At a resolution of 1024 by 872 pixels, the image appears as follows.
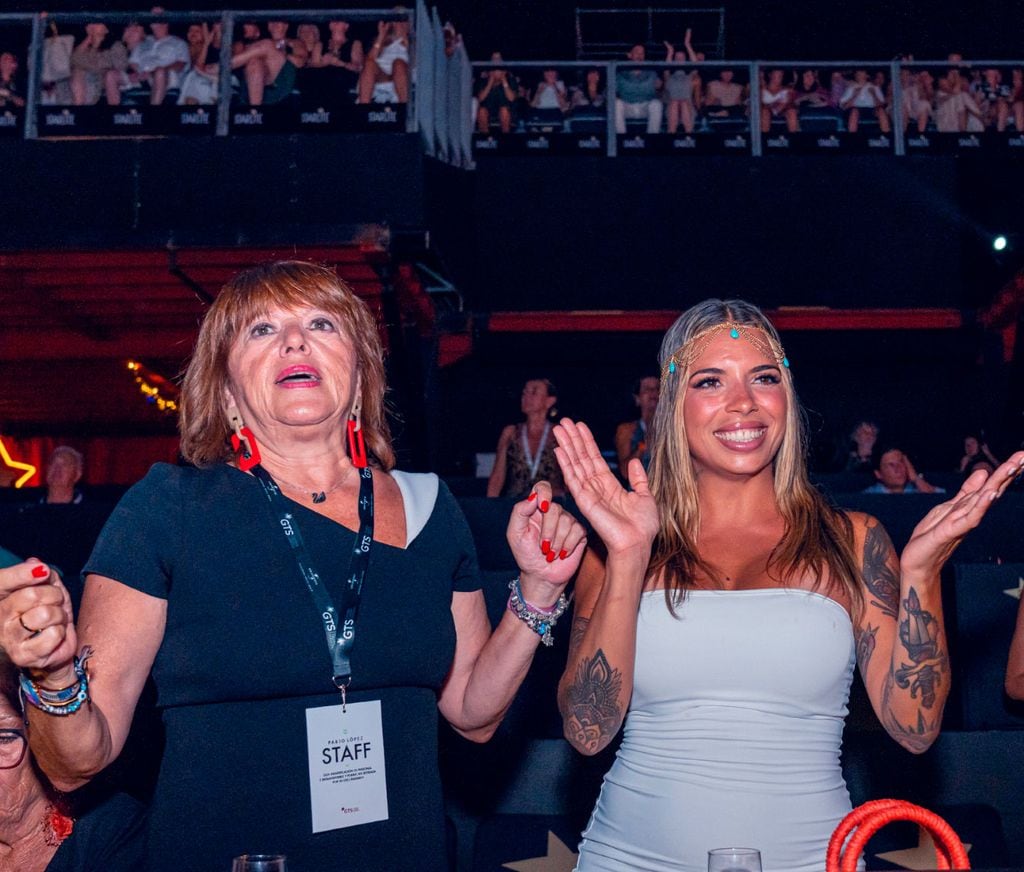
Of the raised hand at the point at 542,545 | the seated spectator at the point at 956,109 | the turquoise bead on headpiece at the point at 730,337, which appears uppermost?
the seated spectator at the point at 956,109

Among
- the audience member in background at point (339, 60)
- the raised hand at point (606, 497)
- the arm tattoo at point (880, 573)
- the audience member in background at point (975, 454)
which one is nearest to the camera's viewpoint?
the raised hand at point (606, 497)

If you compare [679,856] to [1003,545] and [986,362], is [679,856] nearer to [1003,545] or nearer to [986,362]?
[1003,545]

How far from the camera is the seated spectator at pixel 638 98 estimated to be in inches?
373

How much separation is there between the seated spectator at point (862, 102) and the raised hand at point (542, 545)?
8.61 m

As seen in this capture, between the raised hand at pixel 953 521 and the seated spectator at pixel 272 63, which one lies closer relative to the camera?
the raised hand at pixel 953 521

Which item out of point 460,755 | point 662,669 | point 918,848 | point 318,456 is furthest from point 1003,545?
point 318,456

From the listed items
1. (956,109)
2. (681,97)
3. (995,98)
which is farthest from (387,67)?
(995,98)

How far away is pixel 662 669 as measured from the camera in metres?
2.02

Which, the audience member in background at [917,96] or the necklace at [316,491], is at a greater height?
the audience member in background at [917,96]

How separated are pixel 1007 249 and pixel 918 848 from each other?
6.99 m

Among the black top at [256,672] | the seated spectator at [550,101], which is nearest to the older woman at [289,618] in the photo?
the black top at [256,672]

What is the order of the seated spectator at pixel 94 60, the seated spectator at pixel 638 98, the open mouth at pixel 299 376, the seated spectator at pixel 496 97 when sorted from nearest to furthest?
the open mouth at pixel 299 376 < the seated spectator at pixel 94 60 < the seated spectator at pixel 496 97 < the seated spectator at pixel 638 98

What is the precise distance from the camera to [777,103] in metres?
9.78

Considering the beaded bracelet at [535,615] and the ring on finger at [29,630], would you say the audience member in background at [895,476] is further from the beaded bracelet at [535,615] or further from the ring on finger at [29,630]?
the ring on finger at [29,630]
